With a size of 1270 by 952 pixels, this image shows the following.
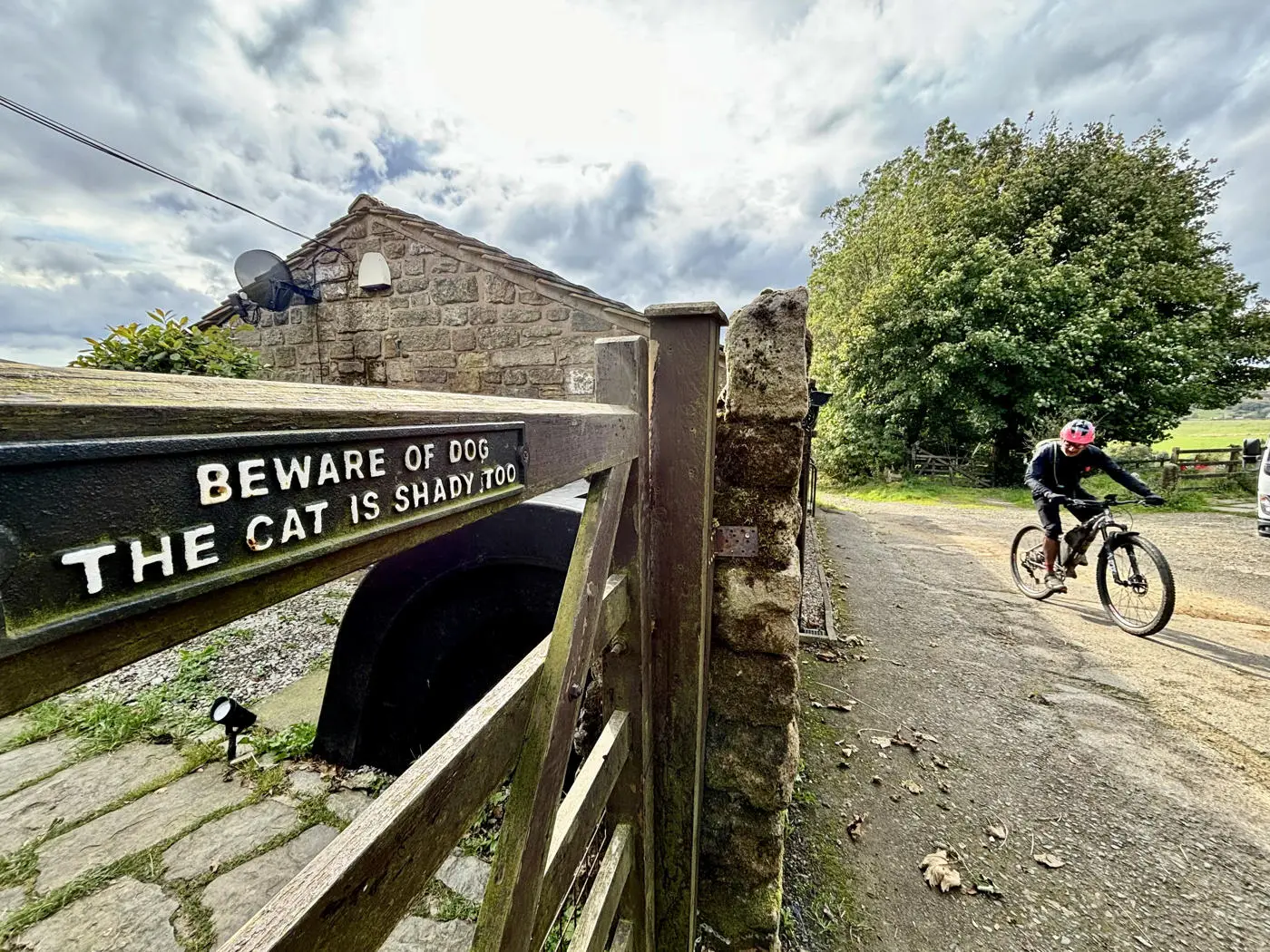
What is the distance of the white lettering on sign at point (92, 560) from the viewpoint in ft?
1.03

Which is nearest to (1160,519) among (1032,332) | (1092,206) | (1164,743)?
(1032,332)

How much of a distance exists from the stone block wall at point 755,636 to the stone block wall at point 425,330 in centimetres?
320

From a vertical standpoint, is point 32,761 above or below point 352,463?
→ below

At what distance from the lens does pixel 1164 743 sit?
9.71ft

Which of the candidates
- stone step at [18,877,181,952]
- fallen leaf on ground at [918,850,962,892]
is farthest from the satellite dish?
fallen leaf on ground at [918,850,962,892]

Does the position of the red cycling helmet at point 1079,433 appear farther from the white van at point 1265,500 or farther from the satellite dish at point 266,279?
the satellite dish at point 266,279

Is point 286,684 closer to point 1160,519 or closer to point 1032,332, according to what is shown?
point 1160,519

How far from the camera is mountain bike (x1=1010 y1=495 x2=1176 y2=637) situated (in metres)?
4.25

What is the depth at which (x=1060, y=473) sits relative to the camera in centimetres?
498

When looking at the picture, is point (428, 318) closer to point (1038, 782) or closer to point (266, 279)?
point (266, 279)

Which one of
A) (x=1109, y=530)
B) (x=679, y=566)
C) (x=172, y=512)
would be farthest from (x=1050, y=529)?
(x=172, y=512)

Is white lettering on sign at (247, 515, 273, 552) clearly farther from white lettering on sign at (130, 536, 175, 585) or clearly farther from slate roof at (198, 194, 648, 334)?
slate roof at (198, 194, 648, 334)

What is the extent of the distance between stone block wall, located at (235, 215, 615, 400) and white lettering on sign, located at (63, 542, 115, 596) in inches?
176

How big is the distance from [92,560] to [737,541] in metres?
1.55
